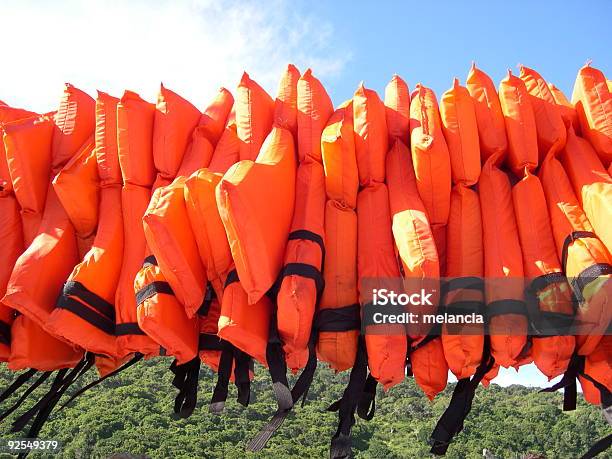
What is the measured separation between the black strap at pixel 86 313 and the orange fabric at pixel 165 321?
0.27 m

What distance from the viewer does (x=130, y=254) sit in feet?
9.54

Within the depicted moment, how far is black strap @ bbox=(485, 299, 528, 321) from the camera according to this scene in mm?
2492

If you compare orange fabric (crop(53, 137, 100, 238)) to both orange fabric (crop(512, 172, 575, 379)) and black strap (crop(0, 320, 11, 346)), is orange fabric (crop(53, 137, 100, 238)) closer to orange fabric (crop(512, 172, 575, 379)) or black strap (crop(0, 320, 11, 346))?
black strap (crop(0, 320, 11, 346))

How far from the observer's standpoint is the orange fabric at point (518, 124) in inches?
117

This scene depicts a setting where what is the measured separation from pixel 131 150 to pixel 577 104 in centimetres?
241

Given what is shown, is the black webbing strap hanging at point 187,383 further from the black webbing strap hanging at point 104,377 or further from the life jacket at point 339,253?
the life jacket at point 339,253

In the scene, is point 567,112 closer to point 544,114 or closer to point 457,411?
point 544,114

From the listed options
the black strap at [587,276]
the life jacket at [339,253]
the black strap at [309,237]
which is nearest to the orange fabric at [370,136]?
the life jacket at [339,253]

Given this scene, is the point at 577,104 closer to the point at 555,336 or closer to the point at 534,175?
the point at 534,175

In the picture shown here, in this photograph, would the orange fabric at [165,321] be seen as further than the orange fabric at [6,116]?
No

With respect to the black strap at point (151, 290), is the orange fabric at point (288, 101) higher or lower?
higher

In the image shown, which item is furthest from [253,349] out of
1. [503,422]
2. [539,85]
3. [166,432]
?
[503,422]

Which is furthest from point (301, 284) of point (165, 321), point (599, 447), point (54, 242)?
point (599, 447)

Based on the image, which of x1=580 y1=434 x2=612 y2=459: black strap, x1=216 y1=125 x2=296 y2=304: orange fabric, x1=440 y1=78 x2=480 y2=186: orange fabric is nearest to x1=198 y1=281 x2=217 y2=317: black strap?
x1=216 y1=125 x2=296 y2=304: orange fabric
